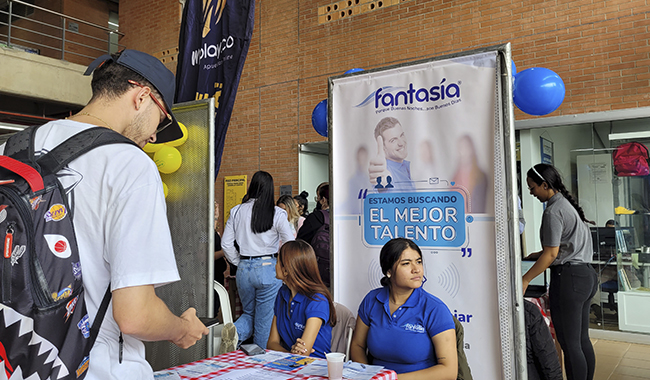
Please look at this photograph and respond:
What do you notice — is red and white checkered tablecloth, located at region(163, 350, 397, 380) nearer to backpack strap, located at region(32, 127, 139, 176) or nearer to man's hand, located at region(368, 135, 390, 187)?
backpack strap, located at region(32, 127, 139, 176)

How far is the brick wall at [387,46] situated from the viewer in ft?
17.2

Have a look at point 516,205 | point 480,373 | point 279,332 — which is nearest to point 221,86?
point 279,332

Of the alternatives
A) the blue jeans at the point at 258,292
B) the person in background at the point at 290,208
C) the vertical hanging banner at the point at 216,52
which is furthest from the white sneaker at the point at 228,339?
the person in background at the point at 290,208

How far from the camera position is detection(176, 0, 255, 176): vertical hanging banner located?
3.33 m

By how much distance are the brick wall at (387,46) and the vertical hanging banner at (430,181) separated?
3644mm

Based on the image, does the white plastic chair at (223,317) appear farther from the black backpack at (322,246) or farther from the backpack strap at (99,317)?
the backpack strap at (99,317)

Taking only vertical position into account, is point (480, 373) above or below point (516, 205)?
below

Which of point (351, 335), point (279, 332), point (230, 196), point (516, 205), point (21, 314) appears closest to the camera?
point (21, 314)

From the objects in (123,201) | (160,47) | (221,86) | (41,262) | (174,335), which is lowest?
(174,335)

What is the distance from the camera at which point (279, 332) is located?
2.72 metres

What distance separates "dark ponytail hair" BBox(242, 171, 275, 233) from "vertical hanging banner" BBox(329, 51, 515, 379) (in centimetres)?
127

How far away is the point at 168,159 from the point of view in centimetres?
279

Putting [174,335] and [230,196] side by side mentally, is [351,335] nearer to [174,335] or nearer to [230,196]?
[174,335]

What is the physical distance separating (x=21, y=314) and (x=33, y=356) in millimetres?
89
